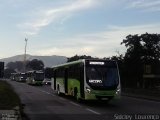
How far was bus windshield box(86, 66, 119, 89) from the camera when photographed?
27.9 m

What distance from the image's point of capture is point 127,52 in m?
91.9

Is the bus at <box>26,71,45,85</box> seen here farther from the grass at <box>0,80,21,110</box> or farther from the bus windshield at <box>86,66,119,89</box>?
the bus windshield at <box>86,66,119,89</box>

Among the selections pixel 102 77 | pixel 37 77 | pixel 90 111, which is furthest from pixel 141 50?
pixel 90 111

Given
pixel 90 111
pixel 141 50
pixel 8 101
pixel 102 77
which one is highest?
pixel 141 50

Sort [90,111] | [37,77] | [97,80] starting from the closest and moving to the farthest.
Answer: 1. [90,111]
2. [97,80]
3. [37,77]

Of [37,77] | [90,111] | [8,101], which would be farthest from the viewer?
[37,77]

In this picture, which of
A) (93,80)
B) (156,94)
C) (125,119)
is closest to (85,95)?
(93,80)

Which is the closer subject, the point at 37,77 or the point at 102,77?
the point at 102,77

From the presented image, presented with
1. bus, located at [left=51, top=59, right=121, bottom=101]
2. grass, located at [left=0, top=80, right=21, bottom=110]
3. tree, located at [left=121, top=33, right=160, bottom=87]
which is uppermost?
tree, located at [left=121, top=33, right=160, bottom=87]

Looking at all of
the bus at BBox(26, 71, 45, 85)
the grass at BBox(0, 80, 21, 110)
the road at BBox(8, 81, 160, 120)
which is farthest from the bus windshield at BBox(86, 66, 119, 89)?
the bus at BBox(26, 71, 45, 85)

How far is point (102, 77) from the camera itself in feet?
92.4

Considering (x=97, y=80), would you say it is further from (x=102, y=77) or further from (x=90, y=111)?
(x=90, y=111)

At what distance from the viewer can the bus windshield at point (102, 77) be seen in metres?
27.9

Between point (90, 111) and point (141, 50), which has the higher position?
point (141, 50)
